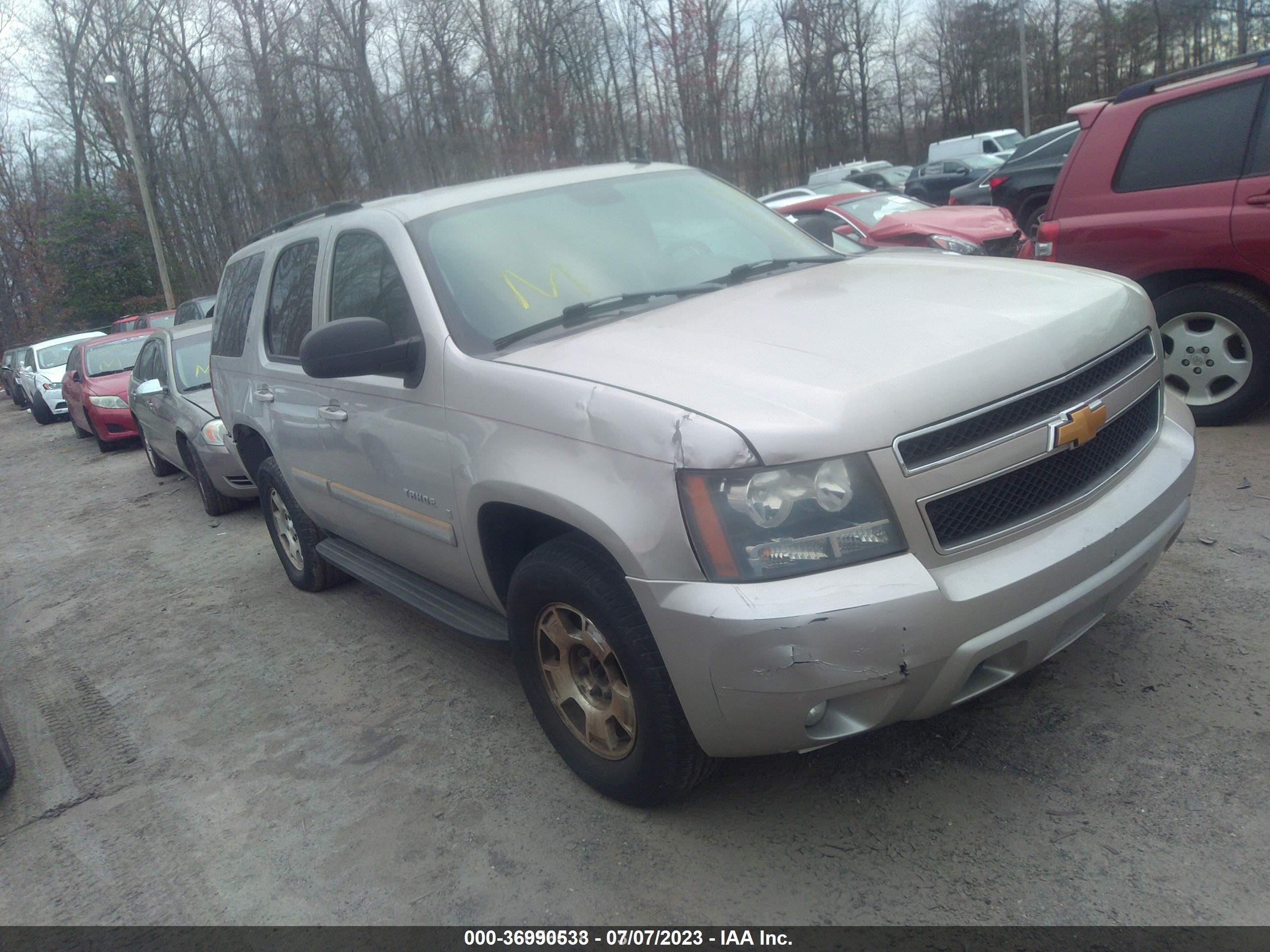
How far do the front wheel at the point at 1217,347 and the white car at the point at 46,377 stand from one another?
63.1 feet

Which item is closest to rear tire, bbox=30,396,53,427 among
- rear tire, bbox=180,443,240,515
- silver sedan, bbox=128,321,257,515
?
silver sedan, bbox=128,321,257,515

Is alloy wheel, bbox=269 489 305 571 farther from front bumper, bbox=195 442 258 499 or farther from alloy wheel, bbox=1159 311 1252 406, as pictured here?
alloy wheel, bbox=1159 311 1252 406

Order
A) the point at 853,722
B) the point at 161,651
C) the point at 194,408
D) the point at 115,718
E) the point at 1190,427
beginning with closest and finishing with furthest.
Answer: the point at 853,722 < the point at 1190,427 < the point at 115,718 < the point at 161,651 < the point at 194,408

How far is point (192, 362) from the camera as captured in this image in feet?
30.0

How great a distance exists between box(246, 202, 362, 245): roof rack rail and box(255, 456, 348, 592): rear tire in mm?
1214

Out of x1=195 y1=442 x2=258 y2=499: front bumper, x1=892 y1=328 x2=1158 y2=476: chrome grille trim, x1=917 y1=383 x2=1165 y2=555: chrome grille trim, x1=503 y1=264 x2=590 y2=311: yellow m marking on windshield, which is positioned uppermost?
x1=503 y1=264 x2=590 y2=311: yellow m marking on windshield

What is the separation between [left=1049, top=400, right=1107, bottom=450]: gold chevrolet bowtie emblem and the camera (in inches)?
102

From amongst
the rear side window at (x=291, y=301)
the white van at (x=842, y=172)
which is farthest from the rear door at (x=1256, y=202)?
the white van at (x=842, y=172)

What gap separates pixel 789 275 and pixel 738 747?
73.8 inches

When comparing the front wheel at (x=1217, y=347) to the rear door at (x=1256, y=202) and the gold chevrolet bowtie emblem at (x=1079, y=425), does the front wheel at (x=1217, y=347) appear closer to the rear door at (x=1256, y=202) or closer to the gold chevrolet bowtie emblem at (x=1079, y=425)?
the rear door at (x=1256, y=202)

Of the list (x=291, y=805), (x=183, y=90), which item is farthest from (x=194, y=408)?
(x=183, y=90)

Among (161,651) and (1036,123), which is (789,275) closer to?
(161,651)

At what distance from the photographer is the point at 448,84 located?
3253 centimetres

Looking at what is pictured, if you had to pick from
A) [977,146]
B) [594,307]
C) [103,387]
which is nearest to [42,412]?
[103,387]
